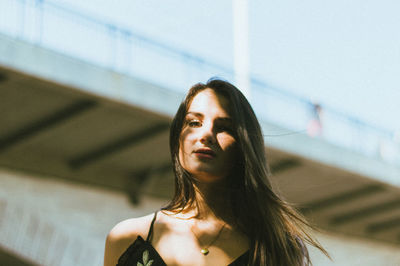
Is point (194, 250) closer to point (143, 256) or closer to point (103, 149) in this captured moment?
point (143, 256)

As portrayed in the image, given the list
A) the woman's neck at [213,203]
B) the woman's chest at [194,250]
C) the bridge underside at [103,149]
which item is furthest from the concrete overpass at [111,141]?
the woman's chest at [194,250]

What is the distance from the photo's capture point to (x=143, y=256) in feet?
8.06

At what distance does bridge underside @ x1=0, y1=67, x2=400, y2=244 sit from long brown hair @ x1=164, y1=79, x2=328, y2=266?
17.0 feet

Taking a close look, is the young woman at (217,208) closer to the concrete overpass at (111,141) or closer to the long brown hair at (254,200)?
the long brown hair at (254,200)

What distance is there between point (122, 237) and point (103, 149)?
749cm

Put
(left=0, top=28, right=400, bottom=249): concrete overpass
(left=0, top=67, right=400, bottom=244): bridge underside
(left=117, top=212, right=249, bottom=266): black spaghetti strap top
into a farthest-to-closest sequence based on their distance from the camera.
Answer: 1. (left=0, top=67, right=400, bottom=244): bridge underside
2. (left=0, top=28, right=400, bottom=249): concrete overpass
3. (left=117, top=212, right=249, bottom=266): black spaghetti strap top

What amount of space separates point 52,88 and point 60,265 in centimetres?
325

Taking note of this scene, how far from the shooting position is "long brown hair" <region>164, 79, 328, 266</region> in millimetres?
2531

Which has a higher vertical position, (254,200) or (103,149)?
(103,149)

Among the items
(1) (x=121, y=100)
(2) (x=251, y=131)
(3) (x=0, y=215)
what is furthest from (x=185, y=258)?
(3) (x=0, y=215)

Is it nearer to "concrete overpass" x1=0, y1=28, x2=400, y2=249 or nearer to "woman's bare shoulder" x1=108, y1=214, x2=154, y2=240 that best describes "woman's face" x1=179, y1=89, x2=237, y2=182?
"woman's bare shoulder" x1=108, y1=214, x2=154, y2=240

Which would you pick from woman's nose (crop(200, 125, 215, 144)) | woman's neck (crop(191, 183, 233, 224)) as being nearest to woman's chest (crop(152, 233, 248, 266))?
woman's neck (crop(191, 183, 233, 224))

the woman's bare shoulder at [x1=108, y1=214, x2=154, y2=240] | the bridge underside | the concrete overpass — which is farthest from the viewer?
the bridge underside

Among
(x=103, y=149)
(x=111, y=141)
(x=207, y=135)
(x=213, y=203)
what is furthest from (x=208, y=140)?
(x=103, y=149)
